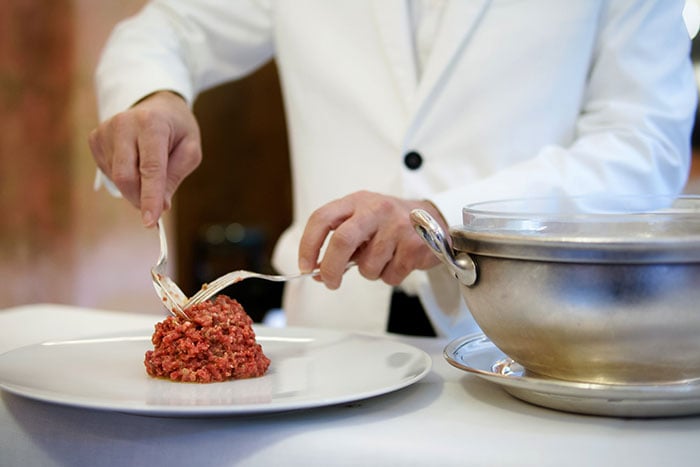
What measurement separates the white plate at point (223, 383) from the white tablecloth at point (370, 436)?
0.02 m

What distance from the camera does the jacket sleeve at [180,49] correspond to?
3.59 ft

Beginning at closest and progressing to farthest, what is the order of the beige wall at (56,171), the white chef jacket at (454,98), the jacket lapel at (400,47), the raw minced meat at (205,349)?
the raw minced meat at (205,349)
the white chef jacket at (454,98)
the jacket lapel at (400,47)
the beige wall at (56,171)

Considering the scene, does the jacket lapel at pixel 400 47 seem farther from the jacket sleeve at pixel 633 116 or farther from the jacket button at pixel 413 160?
the jacket sleeve at pixel 633 116

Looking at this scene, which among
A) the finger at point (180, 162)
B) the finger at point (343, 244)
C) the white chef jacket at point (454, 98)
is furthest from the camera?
the white chef jacket at point (454, 98)

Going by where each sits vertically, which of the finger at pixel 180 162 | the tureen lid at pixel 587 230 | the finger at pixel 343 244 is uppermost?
the finger at pixel 180 162

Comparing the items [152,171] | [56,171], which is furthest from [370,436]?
[56,171]

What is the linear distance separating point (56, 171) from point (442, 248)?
2.53 metres

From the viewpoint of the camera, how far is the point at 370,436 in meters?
0.57

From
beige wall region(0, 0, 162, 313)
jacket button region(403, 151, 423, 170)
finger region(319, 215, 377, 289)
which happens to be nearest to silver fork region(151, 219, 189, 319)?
finger region(319, 215, 377, 289)

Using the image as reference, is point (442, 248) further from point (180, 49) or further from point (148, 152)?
point (180, 49)

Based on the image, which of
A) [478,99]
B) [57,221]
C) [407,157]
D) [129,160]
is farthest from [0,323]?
[57,221]

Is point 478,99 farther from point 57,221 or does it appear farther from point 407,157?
point 57,221

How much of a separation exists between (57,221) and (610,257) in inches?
104

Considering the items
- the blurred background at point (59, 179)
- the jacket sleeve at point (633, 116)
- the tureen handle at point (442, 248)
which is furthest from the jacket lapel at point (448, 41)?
the blurred background at point (59, 179)
